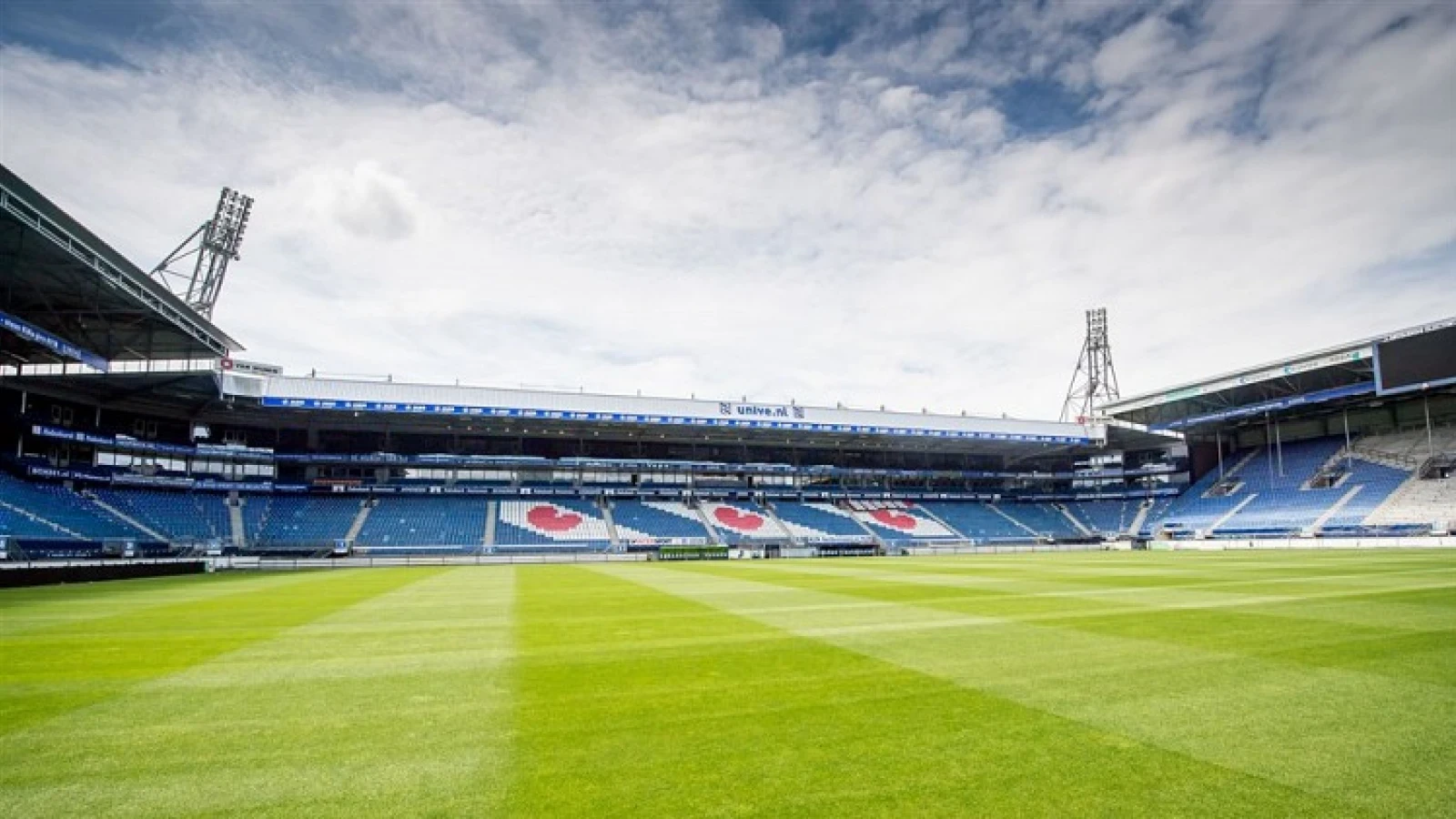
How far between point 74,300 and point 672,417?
34904 millimetres

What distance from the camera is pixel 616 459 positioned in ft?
200

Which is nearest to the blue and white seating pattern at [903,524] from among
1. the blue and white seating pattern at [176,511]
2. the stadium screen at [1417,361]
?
the stadium screen at [1417,361]

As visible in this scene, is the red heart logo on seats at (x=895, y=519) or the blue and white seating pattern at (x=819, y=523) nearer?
the blue and white seating pattern at (x=819, y=523)

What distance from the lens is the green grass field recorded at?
4965 millimetres

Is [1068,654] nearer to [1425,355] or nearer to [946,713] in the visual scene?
[946,713]

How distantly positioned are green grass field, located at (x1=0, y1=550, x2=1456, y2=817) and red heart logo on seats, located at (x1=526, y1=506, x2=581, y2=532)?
126ft

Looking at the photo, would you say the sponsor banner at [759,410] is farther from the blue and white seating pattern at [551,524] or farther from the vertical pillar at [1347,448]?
the vertical pillar at [1347,448]

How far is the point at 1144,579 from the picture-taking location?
2231 cm

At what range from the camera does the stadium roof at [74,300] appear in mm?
21734

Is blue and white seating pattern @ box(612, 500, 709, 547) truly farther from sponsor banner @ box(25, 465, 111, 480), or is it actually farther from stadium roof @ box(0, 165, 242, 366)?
sponsor banner @ box(25, 465, 111, 480)

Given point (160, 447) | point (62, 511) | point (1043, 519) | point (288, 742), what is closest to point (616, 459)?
point (160, 447)

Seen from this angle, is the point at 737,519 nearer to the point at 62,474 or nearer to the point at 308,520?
the point at 308,520

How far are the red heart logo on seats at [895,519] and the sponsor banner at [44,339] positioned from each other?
175 feet

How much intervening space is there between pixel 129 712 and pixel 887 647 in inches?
366
